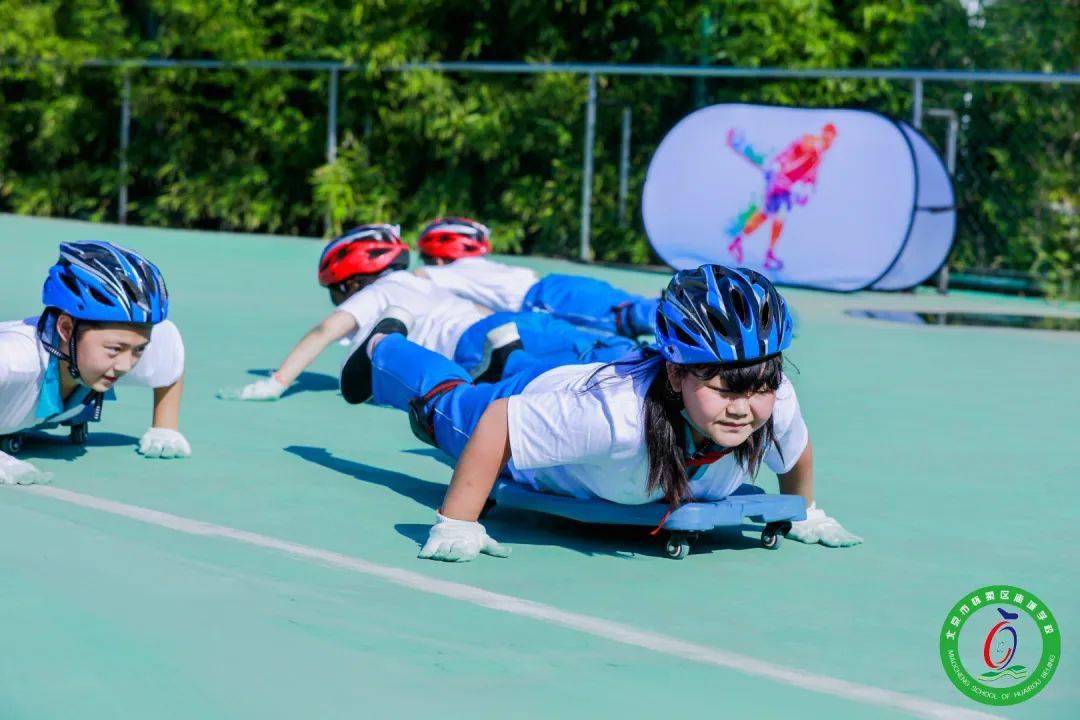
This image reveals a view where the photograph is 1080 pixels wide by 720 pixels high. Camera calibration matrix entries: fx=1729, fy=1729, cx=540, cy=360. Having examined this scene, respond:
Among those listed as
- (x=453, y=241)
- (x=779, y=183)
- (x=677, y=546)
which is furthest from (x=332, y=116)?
(x=677, y=546)

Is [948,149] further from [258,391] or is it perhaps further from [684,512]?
[684,512]

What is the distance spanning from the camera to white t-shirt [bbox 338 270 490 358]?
25.4 ft

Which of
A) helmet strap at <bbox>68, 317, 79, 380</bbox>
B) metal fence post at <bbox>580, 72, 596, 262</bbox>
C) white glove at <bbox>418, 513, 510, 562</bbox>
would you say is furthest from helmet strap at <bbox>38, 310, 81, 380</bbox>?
metal fence post at <bbox>580, 72, 596, 262</bbox>

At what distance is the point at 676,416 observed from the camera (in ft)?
15.9

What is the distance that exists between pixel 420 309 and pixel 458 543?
3088 mm

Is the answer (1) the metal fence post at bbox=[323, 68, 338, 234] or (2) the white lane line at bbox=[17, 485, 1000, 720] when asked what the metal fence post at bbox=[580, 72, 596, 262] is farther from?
(2) the white lane line at bbox=[17, 485, 1000, 720]

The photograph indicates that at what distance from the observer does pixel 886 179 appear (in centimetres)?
1305

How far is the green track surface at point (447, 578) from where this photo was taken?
369cm

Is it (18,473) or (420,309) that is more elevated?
(420,309)

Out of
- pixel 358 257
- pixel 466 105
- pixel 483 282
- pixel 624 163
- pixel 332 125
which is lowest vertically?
pixel 483 282

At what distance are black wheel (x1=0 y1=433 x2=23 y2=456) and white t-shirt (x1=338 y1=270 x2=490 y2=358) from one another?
1861 mm

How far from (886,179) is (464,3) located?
6343 millimetres

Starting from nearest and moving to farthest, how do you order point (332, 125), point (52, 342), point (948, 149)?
point (52, 342) → point (948, 149) → point (332, 125)

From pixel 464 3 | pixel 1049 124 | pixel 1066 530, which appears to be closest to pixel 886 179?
pixel 1049 124
